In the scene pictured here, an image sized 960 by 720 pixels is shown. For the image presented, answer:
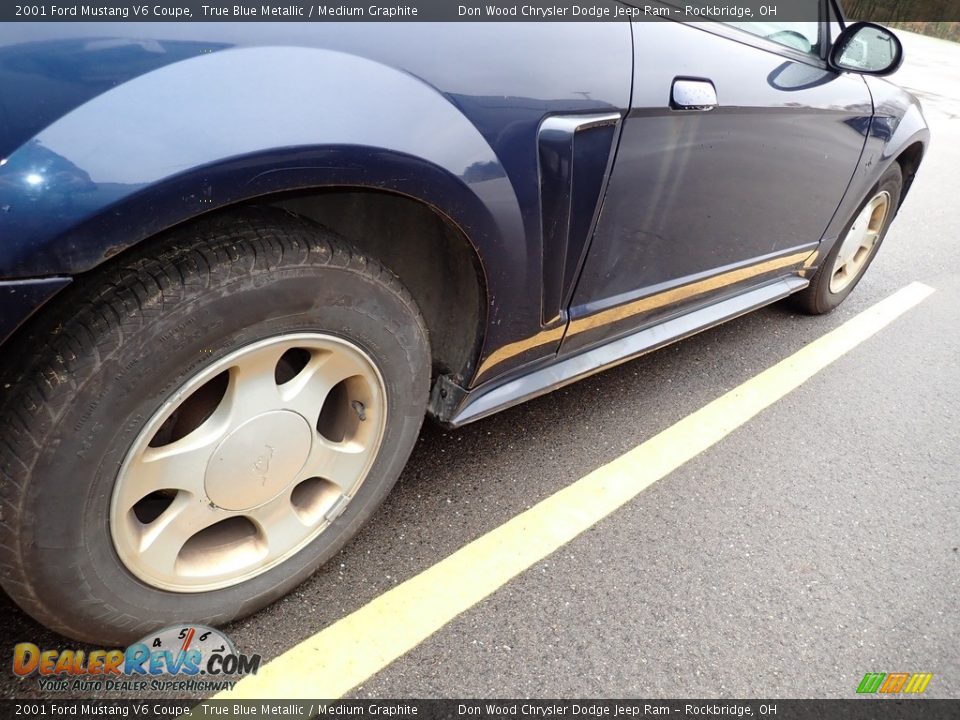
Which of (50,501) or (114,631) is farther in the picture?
(114,631)

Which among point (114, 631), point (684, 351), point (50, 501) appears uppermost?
point (50, 501)

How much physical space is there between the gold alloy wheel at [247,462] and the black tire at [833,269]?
2.54 m

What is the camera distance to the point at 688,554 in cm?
197

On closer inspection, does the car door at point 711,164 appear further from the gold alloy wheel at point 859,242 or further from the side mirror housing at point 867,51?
the gold alloy wheel at point 859,242

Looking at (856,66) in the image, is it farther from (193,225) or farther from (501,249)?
(193,225)

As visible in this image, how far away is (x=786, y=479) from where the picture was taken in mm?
2352

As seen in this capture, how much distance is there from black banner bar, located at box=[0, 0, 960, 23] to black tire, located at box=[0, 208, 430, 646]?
0.32m

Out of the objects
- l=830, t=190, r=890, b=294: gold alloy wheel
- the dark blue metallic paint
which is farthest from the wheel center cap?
l=830, t=190, r=890, b=294: gold alloy wheel

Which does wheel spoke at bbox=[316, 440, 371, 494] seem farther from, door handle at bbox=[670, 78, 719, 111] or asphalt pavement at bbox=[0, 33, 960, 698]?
door handle at bbox=[670, 78, 719, 111]

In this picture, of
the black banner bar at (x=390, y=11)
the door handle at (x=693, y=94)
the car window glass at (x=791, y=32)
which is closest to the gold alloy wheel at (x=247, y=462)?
the black banner bar at (x=390, y=11)

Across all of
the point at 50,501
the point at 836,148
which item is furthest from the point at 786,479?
the point at 50,501

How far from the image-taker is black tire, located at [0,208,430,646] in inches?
42.0

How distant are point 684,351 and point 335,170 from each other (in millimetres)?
2219

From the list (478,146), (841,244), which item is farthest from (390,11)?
(841,244)
